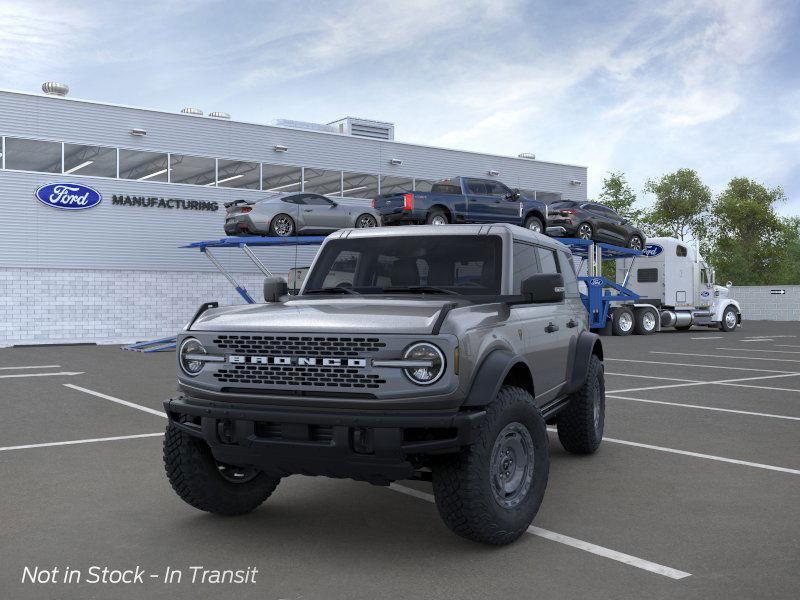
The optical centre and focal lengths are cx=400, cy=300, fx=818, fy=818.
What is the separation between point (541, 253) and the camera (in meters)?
6.62

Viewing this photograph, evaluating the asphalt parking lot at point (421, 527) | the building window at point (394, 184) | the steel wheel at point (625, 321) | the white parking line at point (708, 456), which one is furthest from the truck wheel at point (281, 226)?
the white parking line at point (708, 456)

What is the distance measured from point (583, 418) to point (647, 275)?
26172 millimetres

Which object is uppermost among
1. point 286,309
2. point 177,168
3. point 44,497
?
point 177,168

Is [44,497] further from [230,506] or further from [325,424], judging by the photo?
[325,424]

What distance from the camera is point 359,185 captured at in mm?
32812

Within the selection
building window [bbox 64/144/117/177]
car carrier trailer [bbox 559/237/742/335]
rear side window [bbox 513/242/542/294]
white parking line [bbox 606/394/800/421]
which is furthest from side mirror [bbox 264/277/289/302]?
car carrier trailer [bbox 559/237/742/335]

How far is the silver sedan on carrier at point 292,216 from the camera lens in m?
22.7

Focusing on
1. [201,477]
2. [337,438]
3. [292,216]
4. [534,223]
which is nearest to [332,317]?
[337,438]

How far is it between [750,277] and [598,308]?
4202 centimetres

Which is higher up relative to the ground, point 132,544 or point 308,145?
point 308,145

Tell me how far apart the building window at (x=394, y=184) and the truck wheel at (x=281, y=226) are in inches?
419

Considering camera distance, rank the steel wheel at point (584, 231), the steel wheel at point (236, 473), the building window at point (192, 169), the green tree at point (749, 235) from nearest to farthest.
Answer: the steel wheel at point (236, 473)
the steel wheel at point (584, 231)
the building window at point (192, 169)
the green tree at point (749, 235)

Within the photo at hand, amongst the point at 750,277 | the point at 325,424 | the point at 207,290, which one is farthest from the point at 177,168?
the point at 750,277

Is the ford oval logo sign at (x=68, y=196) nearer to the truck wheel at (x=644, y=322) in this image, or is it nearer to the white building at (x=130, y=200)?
the white building at (x=130, y=200)
